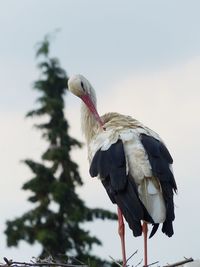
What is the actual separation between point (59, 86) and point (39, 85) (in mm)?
361

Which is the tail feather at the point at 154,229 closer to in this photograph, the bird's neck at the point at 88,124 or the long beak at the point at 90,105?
the bird's neck at the point at 88,124

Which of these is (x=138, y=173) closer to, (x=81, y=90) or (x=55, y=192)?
(x=81, y=90)

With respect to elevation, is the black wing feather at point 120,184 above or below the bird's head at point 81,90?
below

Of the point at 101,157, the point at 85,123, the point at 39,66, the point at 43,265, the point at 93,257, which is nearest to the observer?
the point at 43,265

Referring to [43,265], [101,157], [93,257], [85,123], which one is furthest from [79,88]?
[93,257]

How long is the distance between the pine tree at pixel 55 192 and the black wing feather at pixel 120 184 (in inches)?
405

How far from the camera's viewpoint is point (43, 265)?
31.8 ft

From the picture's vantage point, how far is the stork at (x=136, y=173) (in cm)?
996

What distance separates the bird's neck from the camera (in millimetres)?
11547

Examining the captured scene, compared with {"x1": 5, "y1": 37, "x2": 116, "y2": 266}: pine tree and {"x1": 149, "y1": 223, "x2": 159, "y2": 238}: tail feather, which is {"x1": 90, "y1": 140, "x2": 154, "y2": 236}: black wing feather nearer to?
{"x1": 149, "y1": 223, "x2": 159, "y2": 238}: tail feather

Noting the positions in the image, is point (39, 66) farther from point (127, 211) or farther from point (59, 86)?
point (127, 211)

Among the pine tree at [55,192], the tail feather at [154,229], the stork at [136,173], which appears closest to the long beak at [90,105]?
the stork at [136,173]

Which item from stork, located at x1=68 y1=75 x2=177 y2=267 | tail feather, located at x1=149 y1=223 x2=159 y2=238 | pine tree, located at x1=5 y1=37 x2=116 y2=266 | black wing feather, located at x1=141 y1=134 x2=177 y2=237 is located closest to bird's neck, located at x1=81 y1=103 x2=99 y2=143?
stork, located at x1=68 y1=75 x2=177 y2=267

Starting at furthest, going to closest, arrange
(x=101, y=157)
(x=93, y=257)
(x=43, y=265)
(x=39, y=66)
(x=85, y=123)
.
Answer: (x=39, y=66) < (x=93, y=257) < (x=85, y=123) < (x=101, y=157) < (x=43, y=265)
